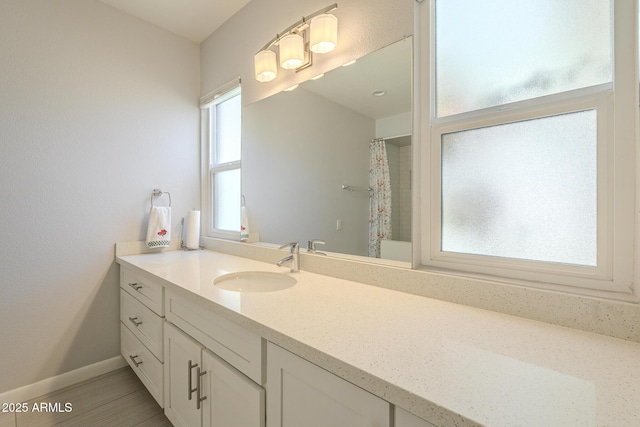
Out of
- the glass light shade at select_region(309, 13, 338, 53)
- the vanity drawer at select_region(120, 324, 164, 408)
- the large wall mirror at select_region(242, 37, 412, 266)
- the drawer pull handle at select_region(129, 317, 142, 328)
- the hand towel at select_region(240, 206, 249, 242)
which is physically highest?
the glass light shade at select_region(309, 13, 338, 53)

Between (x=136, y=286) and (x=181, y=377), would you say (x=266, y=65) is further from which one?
(x=181, y=377)

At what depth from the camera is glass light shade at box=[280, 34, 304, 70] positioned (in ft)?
4.92

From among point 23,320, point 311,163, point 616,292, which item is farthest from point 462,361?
point 23,320

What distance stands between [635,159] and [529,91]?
1.13 ft

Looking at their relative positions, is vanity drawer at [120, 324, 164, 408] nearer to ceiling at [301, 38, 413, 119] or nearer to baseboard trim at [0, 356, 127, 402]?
baseboard trim at [0, 356, 127, 402]

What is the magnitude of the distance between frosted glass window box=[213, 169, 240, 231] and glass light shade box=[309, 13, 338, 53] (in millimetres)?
1140

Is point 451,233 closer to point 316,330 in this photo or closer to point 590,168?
point 590,168

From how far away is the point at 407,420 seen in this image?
1.81 ft

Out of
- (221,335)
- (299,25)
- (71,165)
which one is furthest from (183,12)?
(221,335)

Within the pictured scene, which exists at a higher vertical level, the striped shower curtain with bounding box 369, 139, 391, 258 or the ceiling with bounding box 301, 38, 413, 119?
the ceiling with bounding box 301, 38, 413, 119

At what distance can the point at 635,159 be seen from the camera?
74 centimetres

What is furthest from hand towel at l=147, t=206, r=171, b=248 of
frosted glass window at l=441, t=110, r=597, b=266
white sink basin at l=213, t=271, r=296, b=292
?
frosted glass window at l=441, t=110, r=597, b=266

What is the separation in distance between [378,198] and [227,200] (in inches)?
55.7

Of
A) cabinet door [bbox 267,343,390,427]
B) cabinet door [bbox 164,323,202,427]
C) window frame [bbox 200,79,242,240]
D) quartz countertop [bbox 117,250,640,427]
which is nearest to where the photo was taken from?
quartz countertop [bbox 117,250,640,427]
